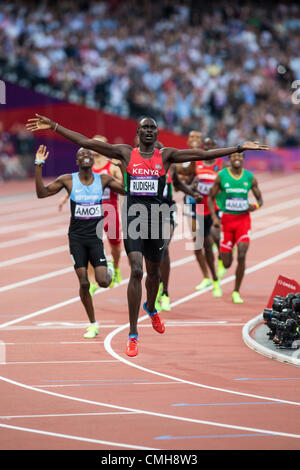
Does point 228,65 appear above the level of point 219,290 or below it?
above

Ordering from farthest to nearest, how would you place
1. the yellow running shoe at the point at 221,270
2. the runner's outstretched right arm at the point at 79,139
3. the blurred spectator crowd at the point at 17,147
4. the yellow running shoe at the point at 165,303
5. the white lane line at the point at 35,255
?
the blurred spectator crowd at the point at 17,147 < the white lane line at the point at 35,255 < the yellow running shoe at the point at 221,270 < the yellow running shoe at the point at 165,303 < the runner's outstretched right arm at the point at 79,139

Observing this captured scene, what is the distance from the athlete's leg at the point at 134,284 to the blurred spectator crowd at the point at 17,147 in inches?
842

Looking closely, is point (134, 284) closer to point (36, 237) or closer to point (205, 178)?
point (205, 178)

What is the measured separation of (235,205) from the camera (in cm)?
1428

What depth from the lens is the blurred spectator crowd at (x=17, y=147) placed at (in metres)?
31.0

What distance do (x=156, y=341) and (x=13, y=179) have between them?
21.6 metres

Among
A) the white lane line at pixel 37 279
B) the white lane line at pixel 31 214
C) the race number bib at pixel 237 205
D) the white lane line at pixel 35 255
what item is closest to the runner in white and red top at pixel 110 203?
the white lane line at pixel 37 279

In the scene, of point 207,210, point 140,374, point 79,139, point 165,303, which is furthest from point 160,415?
point 207,210

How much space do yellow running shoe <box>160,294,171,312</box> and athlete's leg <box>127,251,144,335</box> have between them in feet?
11.5

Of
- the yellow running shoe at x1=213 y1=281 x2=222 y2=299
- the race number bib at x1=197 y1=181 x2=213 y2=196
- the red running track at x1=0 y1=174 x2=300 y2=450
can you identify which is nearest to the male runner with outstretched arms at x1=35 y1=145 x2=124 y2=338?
the red running track at x1=0 y1=174 x2=300 y2=450

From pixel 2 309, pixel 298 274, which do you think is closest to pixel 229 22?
pixel 298 274

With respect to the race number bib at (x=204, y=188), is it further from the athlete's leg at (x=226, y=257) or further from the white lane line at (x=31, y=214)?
the white lane line at (x=31, y=214)

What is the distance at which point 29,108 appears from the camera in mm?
31031
